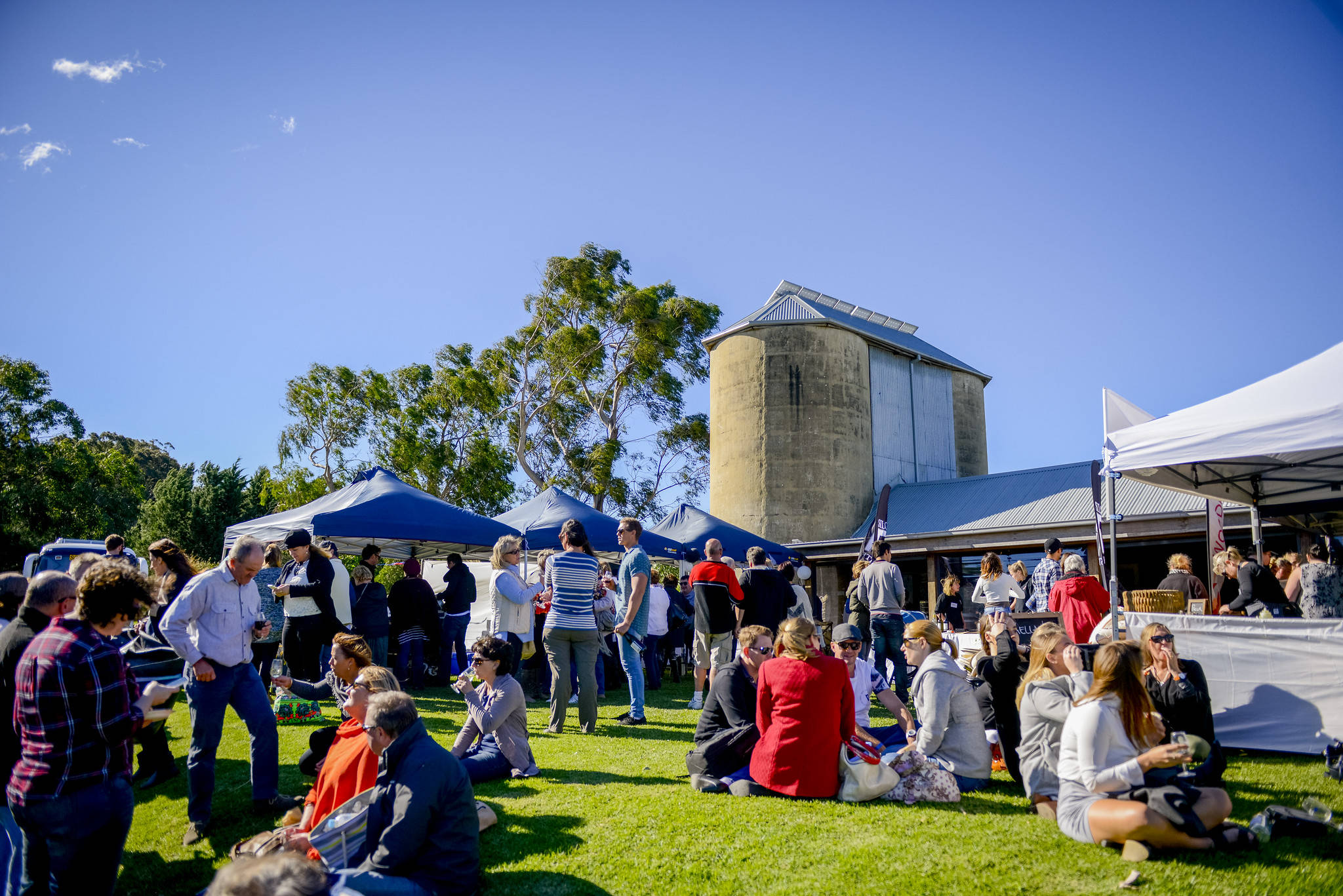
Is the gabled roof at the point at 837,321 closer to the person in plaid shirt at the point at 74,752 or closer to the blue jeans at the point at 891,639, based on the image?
the blue jeans at the point at 891,639

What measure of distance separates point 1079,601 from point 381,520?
8012mm

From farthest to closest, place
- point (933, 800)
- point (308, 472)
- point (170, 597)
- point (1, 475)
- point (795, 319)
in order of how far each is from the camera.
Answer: point (308, 472) < point (1, 475) < point (795, 319) < point (170, 597) < point (933, 800)

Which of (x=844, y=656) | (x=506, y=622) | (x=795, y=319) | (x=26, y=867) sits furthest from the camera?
(x=795, y=319)

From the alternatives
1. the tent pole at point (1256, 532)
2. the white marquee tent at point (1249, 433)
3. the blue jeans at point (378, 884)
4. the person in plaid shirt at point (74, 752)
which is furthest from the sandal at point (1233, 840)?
the tent pole at point (1256, 532)

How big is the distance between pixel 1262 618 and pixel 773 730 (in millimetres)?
4350

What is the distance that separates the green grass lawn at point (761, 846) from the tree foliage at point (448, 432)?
25.5 m

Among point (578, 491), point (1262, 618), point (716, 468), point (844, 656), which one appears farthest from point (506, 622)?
point (578, 491)

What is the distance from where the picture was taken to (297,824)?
3.93 m

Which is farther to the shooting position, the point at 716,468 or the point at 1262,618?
the point at 716,468

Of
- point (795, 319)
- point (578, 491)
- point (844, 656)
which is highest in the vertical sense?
point (795, 319)

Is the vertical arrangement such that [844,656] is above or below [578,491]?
below

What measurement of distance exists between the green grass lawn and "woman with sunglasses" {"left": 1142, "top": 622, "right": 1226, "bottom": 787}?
43cm

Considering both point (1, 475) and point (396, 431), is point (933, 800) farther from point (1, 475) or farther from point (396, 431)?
point (1, 475)

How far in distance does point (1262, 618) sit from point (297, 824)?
6.94m
